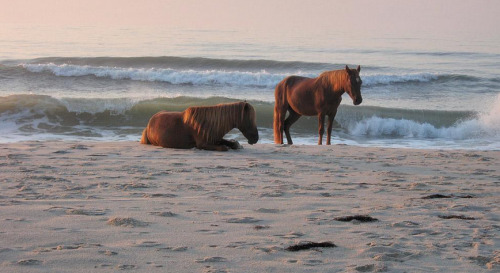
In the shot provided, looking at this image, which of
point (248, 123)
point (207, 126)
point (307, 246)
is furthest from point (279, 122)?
point (307, 246)

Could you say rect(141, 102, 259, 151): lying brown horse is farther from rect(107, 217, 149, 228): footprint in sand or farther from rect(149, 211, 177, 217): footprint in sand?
rect(107, 217, 149, 228): footprint in sand

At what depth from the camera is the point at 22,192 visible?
5.97 metres

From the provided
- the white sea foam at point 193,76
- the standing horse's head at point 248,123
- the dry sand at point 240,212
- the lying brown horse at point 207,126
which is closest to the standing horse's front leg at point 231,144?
the lying brown horse at point 207,126

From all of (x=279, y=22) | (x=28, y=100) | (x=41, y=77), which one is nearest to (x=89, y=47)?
(x=41, y=77)

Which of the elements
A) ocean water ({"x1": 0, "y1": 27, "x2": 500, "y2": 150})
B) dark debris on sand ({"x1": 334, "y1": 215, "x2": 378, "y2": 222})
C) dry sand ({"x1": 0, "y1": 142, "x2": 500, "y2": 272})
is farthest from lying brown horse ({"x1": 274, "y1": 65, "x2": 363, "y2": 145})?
dark debris on sand ({"x1": 334, "y1": 215, "x2": 378, "y2": 222})

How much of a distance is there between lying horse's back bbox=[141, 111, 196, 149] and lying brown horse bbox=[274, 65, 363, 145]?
9.16 ft

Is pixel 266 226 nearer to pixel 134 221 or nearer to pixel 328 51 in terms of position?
pixel 134 221

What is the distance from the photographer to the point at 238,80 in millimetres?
27641

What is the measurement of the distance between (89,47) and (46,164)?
29.2 m

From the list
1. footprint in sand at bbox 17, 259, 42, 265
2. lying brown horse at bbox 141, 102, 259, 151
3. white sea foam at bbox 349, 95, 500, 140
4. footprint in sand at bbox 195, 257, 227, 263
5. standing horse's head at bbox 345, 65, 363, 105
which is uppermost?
standing horse's head at bbox 345, 65, 363, 105

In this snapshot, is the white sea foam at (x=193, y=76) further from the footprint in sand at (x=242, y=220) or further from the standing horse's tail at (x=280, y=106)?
the footprint in sand at (x=242, y=220)

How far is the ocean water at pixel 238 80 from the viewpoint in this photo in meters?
16.7

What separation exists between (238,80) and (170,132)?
18.2 meters

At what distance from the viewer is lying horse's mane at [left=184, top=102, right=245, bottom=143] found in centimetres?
934
